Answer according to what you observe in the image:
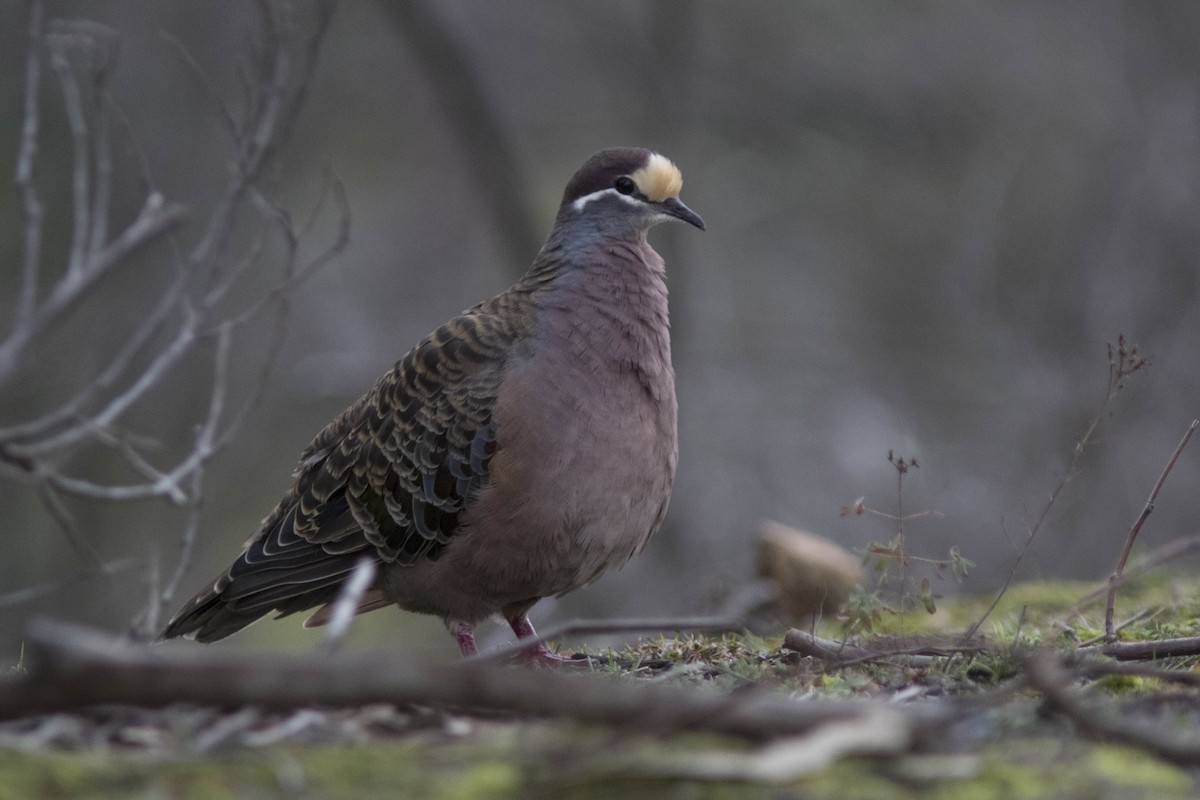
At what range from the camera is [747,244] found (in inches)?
609

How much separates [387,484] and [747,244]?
10.7 meters

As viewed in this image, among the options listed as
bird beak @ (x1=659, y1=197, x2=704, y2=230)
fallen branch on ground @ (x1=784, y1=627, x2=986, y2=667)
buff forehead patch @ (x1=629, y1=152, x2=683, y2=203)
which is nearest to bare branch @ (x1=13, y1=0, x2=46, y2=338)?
fallen branch on ground @ (x1=784, y1=627, x2=986, y2=667)

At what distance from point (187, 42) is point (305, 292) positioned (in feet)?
9.77

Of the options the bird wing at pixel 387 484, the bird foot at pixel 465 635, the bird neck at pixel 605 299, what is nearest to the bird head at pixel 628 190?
the bird neck at pixel 605 299

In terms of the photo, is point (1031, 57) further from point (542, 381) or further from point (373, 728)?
point (373, 728)

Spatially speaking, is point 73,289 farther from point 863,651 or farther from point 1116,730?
point 1116,730

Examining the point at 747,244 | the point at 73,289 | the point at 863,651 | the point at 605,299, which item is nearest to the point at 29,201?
the point at 73,289

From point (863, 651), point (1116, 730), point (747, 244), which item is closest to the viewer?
point (1116, 730)

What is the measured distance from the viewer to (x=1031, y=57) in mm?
13703

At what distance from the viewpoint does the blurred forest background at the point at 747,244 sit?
11.6m

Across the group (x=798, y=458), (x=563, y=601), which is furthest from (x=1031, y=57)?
(x=563, y=601)

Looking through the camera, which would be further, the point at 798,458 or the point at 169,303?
the point at 798,458

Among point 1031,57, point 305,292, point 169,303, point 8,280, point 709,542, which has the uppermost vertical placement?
point 1031,57

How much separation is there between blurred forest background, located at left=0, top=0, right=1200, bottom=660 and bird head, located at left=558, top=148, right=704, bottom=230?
5417mm
